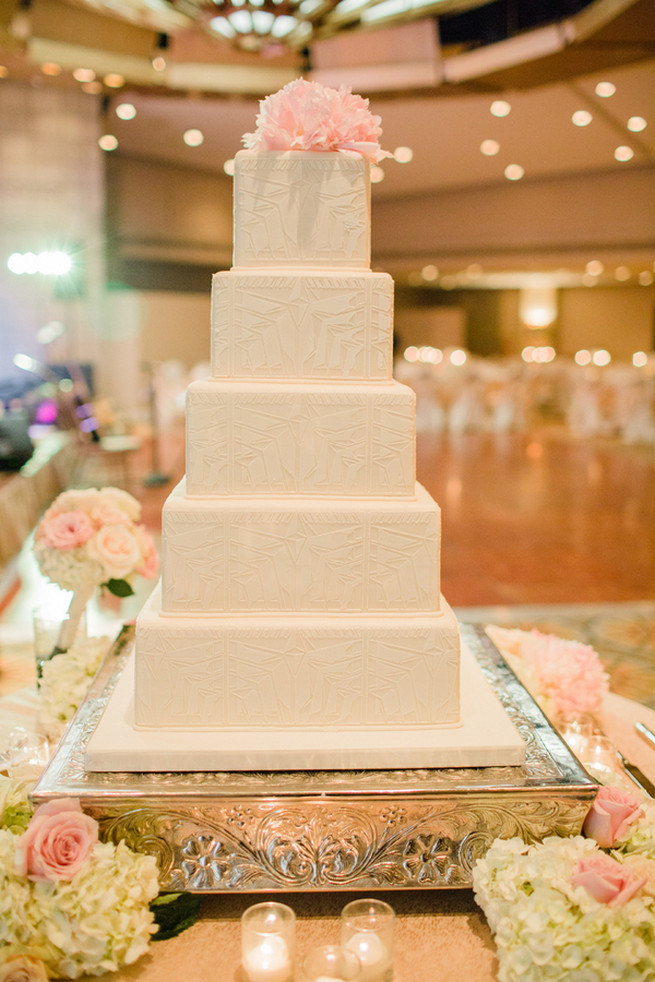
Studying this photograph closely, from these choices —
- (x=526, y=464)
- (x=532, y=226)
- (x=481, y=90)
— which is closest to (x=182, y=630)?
(x=526, y=464)

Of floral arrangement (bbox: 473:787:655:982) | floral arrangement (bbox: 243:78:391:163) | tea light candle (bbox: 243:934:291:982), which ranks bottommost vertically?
tea light candle (bbox: 243:934:291:982)

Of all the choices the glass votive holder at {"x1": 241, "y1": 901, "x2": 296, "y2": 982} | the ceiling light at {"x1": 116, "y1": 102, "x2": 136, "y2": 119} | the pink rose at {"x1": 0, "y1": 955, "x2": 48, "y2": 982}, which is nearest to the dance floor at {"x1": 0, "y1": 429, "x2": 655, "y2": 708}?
the pink rose at {"x1": 0, "y1": 955, "x2": 48, "y2": 982}

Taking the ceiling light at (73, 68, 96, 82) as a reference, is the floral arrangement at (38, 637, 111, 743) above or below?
below

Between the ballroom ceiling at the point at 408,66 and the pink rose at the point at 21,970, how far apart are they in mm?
6405

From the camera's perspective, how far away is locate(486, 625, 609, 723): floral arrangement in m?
2.32

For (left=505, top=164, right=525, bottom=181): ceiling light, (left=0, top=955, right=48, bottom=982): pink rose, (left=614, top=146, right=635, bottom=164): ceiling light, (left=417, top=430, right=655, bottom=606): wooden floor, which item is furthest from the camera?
(left=505, top=164, right=525, bottom=181): ceiling light

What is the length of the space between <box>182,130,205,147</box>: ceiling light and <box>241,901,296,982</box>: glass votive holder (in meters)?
12.3

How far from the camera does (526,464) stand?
9.55 m

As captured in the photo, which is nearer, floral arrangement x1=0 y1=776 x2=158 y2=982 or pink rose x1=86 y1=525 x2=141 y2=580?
floral arrangement x1=0 y1=776 x2=158 y2=982

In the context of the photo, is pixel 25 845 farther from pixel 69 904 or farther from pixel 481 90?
pixel 481 90

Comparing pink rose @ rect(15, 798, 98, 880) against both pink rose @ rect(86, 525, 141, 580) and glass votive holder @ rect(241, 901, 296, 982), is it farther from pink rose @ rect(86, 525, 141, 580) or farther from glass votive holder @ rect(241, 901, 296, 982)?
pink rose @ rect(86, 525, 141, 580)

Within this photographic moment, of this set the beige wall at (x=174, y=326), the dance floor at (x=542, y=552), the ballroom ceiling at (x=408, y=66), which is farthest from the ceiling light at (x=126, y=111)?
the dance floor at (x=542, y=552)

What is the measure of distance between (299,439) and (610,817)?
1030 mm

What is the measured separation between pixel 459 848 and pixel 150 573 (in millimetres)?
1272
